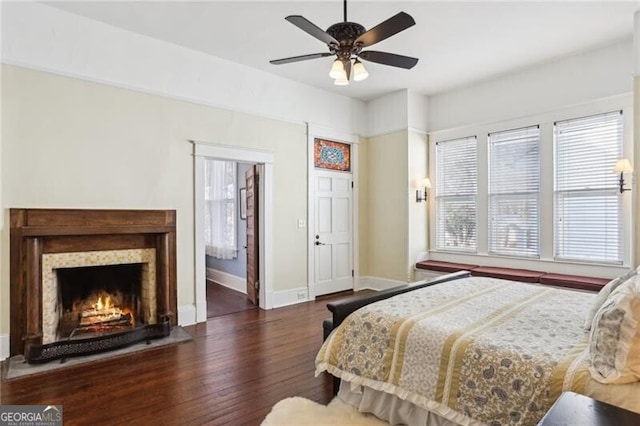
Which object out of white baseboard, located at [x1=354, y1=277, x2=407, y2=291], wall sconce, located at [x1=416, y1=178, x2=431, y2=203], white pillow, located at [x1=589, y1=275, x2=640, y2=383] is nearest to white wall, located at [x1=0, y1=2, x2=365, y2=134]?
wall sconce, located at [x1=416, y1=178, x2=431, y2=203]

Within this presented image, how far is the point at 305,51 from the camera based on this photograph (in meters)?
4.26

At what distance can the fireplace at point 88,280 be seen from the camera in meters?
3.20

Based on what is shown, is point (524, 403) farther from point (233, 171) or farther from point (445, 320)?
point (233, 171)

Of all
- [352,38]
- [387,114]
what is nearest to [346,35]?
[352,38]

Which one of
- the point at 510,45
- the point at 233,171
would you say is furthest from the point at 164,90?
the point at 510,45

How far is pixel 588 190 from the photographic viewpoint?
4.38 m

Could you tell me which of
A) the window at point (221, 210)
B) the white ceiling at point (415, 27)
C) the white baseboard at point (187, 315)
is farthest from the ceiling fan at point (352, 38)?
the window at point (221, 210)

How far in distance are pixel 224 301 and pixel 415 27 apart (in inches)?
173

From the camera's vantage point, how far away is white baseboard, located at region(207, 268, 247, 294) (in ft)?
20.0

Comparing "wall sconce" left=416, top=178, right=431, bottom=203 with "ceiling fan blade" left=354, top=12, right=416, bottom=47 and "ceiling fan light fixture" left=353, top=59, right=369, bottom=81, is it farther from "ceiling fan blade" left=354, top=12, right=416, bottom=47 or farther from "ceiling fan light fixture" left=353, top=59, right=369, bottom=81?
"ceiling fan blade" left=354, top=12, right=416, bottom=47

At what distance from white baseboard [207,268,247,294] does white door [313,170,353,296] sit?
54.2 inches

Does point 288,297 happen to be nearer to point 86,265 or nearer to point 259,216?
point 259,216

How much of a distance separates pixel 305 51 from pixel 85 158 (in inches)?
104

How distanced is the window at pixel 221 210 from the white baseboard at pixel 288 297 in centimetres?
151
